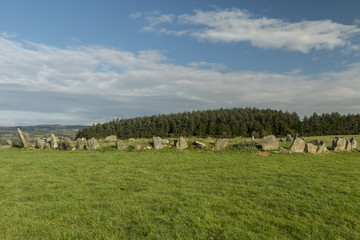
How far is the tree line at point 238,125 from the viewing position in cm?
7625

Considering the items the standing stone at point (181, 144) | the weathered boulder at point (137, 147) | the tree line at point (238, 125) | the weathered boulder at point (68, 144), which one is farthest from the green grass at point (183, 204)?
the tree line at point (238, 125)

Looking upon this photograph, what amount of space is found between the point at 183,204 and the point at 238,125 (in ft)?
239

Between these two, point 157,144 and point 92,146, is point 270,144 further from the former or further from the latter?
point 92,146

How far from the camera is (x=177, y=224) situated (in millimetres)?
6340

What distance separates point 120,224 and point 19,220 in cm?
335

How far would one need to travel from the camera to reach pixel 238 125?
7775cm

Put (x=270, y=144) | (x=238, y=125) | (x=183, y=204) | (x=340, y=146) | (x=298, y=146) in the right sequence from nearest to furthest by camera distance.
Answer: (x=183, y=204) → (x=298, y=146) → (x=270, y=144) → (x=340, y=146) → (x=238, y=125)

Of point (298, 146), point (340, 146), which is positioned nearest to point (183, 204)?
point (298, 146)

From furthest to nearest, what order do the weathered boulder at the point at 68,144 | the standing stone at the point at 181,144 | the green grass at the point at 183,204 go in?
1. the weathered boulder at the point at 68,144
2. the standing stone at the point at 181,144
3. the green grass at the point at 183,204

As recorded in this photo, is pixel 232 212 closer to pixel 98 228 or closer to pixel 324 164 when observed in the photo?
pixel 98 228

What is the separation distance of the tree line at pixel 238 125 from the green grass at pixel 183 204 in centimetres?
6065

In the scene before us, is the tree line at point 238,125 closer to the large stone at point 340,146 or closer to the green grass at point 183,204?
the large stone at point 340,146

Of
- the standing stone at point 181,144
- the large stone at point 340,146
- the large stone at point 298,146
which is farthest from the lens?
the standing stone at point 181,144

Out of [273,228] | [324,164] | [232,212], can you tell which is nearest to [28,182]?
[232,212]
